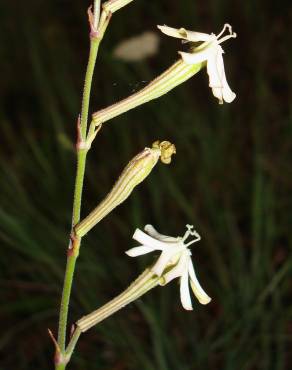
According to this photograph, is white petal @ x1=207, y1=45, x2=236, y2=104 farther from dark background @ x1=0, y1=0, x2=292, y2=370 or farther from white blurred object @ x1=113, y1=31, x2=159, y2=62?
white blurred object @ x1=113, y1=31, x2=159, y2=62

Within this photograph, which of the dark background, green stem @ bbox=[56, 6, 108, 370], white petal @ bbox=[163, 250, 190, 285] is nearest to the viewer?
green stem @ bbox=[56, 6, 108, 370]

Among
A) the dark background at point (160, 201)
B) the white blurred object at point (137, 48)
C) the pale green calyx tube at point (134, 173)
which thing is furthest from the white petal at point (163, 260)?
the white blurred object at point (137, 48)

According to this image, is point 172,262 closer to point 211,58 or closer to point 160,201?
point 211,58

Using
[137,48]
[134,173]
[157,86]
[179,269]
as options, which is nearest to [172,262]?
[179,269]

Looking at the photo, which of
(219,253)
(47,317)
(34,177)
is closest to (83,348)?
(47,317)

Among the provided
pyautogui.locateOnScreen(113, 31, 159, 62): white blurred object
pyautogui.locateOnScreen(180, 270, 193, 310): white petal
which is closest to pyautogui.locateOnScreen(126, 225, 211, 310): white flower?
pyautogui.locateOnScreen(180, 270, 193, 310): white petal

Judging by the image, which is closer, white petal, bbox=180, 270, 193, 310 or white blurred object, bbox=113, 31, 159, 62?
white petal, bbox=180, 270, 193, 310
